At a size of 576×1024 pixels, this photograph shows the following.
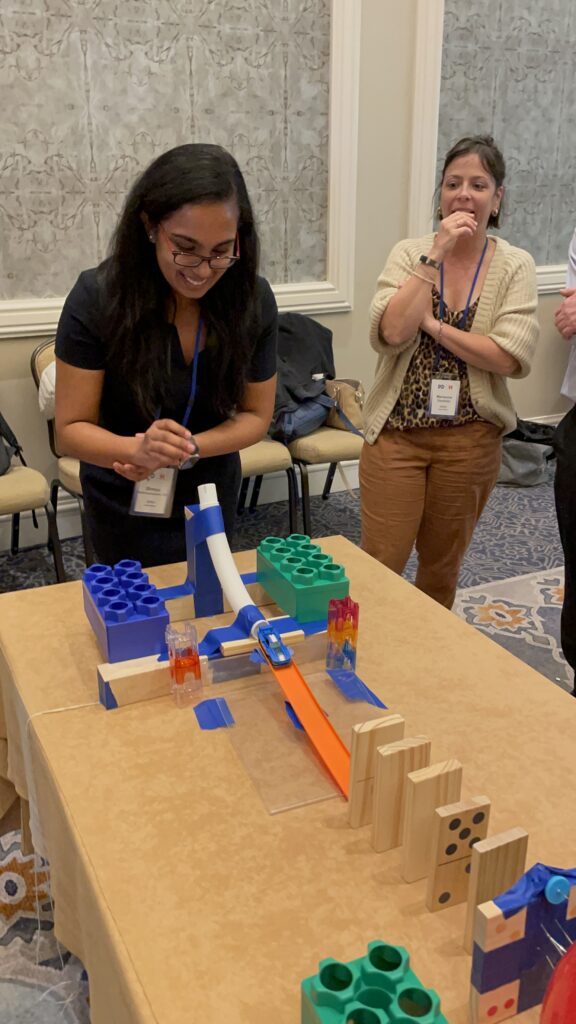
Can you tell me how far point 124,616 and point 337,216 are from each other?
289 cm

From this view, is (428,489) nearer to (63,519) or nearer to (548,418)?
(63,519)

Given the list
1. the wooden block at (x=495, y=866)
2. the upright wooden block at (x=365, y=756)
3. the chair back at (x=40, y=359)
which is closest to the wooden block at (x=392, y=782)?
the upright wooden block at (x=365, y=756)

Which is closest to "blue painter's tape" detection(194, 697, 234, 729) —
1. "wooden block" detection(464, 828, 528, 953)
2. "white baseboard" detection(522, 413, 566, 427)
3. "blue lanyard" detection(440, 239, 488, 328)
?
"wooden block" detection(464, 828, 528, 953)

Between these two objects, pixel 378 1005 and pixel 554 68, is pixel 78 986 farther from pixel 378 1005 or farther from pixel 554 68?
pixel 554 68

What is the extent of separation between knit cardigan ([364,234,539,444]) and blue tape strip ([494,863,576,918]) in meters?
1.40

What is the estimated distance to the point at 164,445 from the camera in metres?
1.45

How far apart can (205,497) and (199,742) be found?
469mm

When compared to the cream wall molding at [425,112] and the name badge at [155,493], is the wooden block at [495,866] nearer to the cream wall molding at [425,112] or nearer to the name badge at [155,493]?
the name badge at [155,493]

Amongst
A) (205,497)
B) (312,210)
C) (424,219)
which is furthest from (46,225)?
(205,497)

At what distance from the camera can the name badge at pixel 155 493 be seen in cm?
162

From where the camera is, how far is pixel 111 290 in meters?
1.49

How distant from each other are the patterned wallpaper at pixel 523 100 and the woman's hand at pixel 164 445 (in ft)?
10.1

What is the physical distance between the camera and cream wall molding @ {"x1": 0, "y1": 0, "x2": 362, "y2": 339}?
3244 mm

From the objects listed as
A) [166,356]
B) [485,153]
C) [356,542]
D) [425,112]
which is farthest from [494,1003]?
[425,112]
